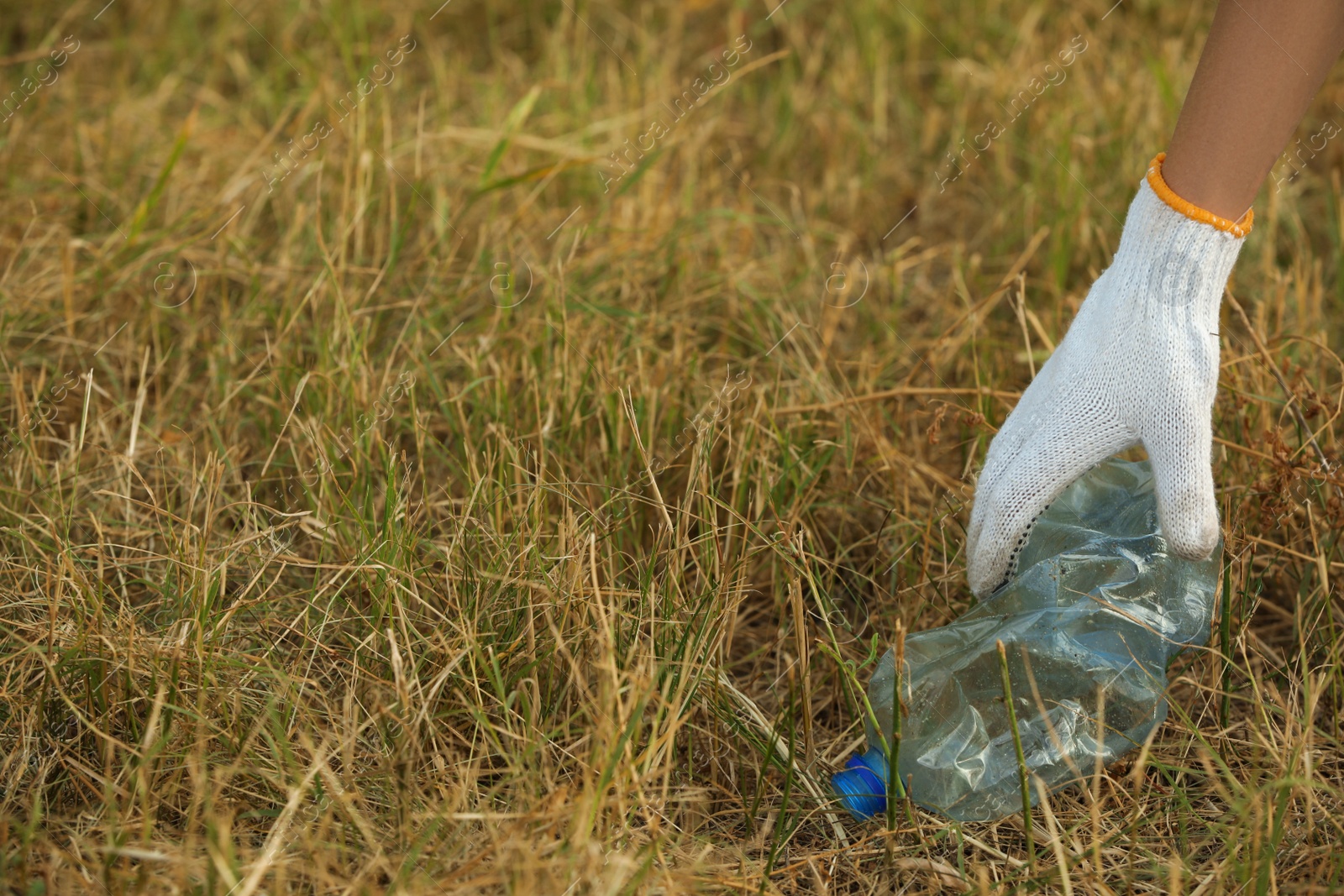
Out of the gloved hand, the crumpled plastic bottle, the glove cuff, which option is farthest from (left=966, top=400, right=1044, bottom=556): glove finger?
the glove cuff

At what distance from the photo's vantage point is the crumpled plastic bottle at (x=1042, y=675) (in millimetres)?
1510

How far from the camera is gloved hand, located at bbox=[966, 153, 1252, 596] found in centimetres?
144

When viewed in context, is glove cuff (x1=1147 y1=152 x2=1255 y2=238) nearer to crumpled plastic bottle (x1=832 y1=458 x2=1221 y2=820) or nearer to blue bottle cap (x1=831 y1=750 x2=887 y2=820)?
crumpled plastic bottle (x1=832 y1=458 x2=1221 y2=820)

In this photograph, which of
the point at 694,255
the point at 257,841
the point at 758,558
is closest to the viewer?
the point at 257,841

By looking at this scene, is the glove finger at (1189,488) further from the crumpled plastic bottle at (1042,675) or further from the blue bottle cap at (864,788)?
the blue bottle cap at (864,788)

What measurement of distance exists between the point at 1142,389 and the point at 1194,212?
0.77 ft

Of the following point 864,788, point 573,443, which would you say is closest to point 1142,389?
point 864,788

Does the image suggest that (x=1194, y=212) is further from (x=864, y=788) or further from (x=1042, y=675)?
(x=864, y=788)

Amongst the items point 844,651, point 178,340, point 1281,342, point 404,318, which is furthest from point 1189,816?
point 178,340

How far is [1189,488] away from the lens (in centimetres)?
142

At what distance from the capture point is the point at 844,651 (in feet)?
5.70

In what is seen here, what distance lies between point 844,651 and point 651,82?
1.90 metres

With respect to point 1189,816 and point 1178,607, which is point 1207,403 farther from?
point 1189,816

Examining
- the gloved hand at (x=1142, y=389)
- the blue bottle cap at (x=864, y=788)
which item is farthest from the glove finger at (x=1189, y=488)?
the blue bottle cap at (x=864, y=788)
